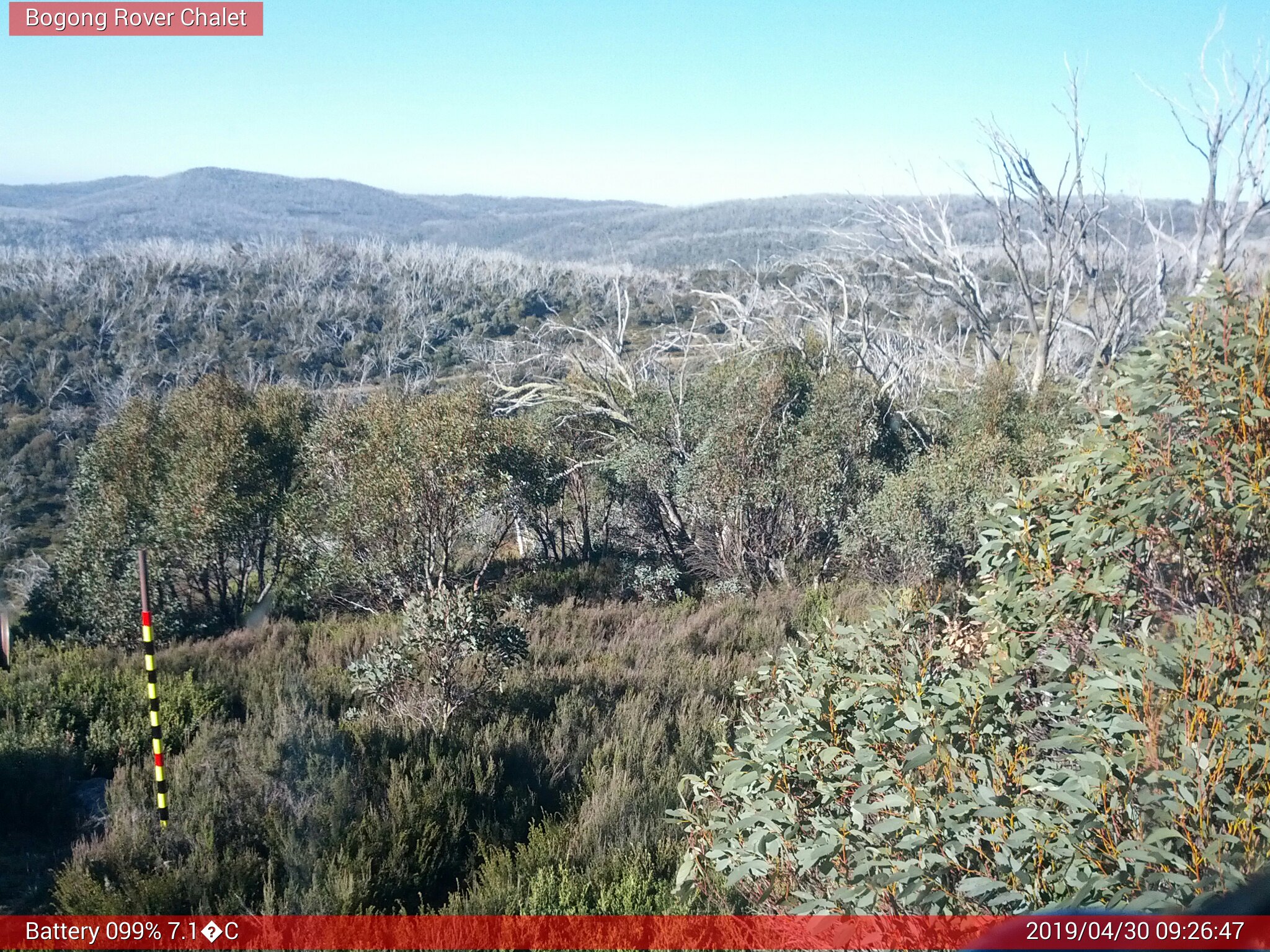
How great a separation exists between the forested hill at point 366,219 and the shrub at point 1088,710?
61.9 metres

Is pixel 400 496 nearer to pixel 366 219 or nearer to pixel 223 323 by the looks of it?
pixel 223 323

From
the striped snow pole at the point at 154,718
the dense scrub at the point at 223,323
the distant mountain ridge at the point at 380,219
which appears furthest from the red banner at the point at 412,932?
the distant mountain ridge at the point at 380,219

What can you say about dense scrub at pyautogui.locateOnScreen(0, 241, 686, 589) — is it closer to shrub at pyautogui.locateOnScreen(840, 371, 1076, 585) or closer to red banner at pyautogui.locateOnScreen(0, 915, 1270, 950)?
shrub at pyautogui.locateOnScreen(840, 371, 1076, 585)

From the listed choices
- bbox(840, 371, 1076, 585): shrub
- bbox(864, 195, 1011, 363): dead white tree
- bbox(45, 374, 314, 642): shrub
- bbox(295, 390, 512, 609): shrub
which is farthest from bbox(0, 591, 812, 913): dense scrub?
bbox(864, 195, 1011, 363): dead white tree

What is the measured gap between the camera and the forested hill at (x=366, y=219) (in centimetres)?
8062

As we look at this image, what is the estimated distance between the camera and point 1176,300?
2834mm

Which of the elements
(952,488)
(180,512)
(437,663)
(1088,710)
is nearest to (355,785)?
(437,663)

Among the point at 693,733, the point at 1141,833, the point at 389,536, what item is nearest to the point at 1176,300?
the point at 1141,833

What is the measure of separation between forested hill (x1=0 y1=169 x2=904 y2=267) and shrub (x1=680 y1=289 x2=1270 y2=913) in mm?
61941

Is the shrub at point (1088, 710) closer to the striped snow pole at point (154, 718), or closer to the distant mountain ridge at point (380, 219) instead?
the striped snow pole at point (154, 718)

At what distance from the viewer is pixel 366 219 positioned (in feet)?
370

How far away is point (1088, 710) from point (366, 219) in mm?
119819

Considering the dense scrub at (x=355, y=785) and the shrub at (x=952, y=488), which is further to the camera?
the shrub at (x=952, y=488)

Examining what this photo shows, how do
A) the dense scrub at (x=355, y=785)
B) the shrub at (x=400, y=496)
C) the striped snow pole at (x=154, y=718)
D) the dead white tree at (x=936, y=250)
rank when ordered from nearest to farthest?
the dense scrub at (x=355, y=785) < the striped snow pole at (x=154, y=718) < the shrub at (x=400, y=496) < the dead white tree at (x=936, y=250)
